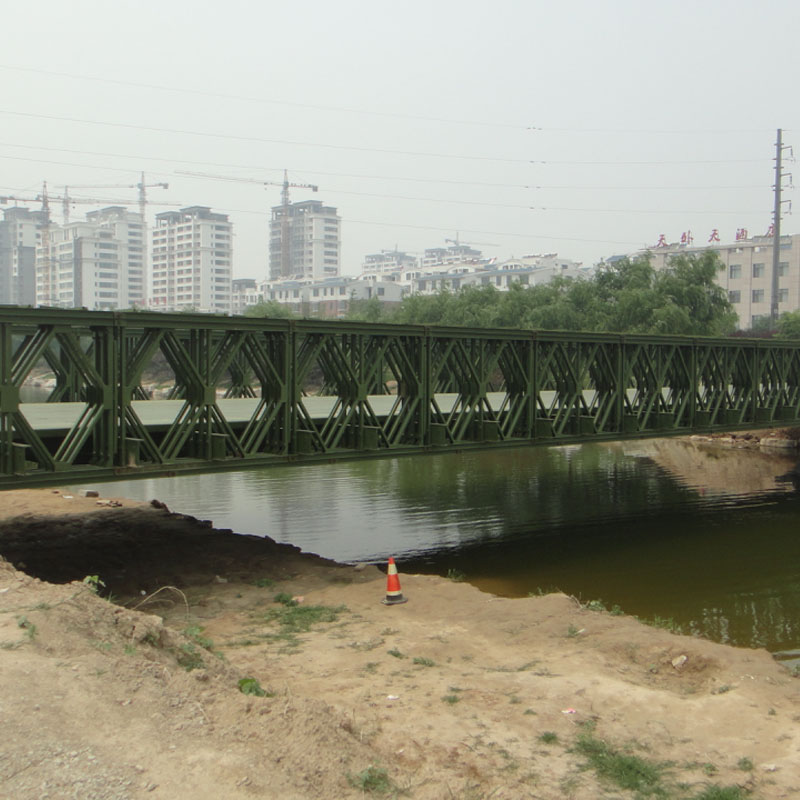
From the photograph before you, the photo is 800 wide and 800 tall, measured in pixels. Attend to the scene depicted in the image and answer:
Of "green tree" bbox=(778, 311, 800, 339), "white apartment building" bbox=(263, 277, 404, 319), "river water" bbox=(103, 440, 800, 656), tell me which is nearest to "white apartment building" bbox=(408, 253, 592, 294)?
"white apartment building" bbox=(263, 277, 404, 319)

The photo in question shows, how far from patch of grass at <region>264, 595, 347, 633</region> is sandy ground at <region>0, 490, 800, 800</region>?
0.05 meters

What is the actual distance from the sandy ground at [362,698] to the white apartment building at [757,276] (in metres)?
86.5

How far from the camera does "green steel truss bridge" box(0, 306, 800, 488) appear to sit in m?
15.8

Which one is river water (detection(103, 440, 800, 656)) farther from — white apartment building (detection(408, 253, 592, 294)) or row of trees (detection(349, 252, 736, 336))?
white apartment building (detection(408, 253, 592, 294))

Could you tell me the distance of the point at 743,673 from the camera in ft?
37.2

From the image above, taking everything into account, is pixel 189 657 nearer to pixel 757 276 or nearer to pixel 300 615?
pixel 300 615

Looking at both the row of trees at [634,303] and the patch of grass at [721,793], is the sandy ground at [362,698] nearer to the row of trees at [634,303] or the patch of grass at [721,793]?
the patch of grass at [721,793]

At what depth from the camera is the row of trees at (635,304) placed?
2237 inches

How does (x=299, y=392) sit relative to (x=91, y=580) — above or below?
above

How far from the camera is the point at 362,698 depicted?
10234 mm

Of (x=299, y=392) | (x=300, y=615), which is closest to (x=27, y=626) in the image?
(x=300, y=615)

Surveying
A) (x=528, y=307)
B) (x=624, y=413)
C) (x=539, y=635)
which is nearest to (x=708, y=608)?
(x=539, y=635)

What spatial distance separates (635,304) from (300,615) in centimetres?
4728

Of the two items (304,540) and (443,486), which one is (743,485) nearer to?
(443,486)
